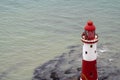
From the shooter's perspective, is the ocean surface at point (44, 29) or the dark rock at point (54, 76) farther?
the ocean surface at point (44, 29)

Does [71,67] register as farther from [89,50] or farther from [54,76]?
[89,50]

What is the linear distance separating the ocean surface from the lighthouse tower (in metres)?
7.79

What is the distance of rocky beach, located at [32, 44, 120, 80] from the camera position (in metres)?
20.8

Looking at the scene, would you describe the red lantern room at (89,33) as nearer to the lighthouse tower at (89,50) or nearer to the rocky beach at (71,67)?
the lighthouse tower at (89,50)

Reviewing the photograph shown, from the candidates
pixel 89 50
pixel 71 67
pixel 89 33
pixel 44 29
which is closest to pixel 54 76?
pixel 71 67

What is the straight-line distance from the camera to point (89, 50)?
559 inches

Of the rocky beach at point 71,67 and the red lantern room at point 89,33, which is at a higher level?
the red lantern room at point 89,33

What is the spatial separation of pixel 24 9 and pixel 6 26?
17.8ft

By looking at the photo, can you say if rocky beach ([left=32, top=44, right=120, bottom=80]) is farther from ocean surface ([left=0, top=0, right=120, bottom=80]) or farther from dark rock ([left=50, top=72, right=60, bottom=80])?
ocean surface ([left=0, top=0, right=120, bottom=80])

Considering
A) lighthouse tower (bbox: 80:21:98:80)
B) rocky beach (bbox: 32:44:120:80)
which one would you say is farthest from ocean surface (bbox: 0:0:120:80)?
lighthouse tower (bbox: 80:21:98:80)

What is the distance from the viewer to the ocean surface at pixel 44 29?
2380cm

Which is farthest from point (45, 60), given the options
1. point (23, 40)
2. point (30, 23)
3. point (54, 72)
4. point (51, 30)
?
point (30, 23)

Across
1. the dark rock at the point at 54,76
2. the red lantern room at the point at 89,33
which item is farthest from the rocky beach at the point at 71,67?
the red lantern room at the point at 89,33

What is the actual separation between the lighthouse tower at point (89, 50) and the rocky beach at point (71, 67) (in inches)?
227
